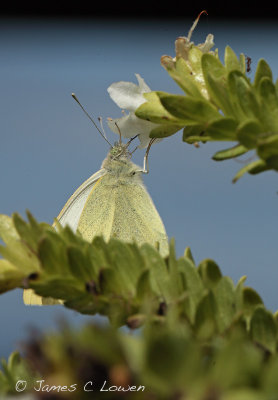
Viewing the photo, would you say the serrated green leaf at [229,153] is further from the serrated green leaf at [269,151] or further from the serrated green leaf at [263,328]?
the serrated green leaf at [263,328]

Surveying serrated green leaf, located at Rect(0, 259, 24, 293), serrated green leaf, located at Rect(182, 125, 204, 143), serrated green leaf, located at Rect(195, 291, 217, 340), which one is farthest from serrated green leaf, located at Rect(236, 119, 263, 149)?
serrated green leaf, located at Rect(0, 259, 24, 293)

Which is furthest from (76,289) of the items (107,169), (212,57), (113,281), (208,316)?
(107,169)

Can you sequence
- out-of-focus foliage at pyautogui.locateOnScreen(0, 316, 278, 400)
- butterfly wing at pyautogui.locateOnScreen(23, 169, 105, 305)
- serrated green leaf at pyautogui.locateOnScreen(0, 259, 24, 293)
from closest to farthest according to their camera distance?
out-of-focus foliage at pyautogui.locateOnScreen(0, 316, 278, 400)
serrated green leaf at pyautogui.locateOnScreen(0, 259, 24, 293)
butterfly wing at pyautogui.locateOnScreen(23, 169, 105, 305)

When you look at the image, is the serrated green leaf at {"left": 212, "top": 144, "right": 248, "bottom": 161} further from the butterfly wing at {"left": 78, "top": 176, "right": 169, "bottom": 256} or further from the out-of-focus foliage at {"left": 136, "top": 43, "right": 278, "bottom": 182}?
the butterfly wing at {"left": 78, "top": 176, "right": 169, "bottom": 256}

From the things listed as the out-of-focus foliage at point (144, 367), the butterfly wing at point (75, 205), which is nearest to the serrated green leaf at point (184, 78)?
the out-of-focus foliage at point (144, 367)

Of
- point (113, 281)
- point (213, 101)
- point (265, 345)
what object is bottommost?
point (265, 345)

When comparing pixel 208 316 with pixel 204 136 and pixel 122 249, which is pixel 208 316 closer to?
pixel 122 249

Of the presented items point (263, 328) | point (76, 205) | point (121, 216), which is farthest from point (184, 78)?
point (76, 205)

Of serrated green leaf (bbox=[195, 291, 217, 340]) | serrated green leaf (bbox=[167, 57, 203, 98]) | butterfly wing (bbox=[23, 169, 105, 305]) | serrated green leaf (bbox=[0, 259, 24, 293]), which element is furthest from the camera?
butterfly wing (bbox=[23, 169, 105, 305])
